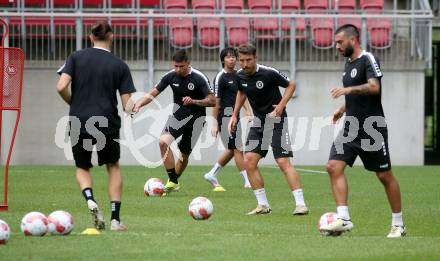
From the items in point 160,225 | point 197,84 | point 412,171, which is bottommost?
point 412,171

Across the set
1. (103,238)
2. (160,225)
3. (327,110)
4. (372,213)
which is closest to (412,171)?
(327,110)

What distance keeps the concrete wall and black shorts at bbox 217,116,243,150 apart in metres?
8.83

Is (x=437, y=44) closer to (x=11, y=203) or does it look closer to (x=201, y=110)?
(x=201, y=110)

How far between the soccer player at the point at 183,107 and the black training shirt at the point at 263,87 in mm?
2642

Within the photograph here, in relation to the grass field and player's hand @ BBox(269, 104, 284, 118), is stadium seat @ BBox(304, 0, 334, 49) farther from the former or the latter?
player's hand @ BBox(269, 104, 284, 118)

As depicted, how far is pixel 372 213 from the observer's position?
14.0 metres

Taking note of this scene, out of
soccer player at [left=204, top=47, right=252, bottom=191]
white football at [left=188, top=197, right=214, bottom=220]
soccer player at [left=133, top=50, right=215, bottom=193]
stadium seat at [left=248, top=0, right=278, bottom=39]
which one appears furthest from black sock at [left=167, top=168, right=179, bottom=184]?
stadium seat at [left=248, top=0, right=278, bottom=39]

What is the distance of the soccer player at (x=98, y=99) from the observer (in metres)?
11.1

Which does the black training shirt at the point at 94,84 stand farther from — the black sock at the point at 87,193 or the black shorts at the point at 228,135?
the black shorts at the point at 228,135

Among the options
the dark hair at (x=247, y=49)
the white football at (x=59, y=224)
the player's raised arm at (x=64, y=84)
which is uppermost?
the dark hair at (x=247, y=49)

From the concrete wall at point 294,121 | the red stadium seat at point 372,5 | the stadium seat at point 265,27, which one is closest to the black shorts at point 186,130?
the concrete wall at point 294,121

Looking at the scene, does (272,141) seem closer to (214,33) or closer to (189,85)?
(189,85)

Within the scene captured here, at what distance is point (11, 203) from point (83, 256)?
6.09 metres

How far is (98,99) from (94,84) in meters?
0.16
